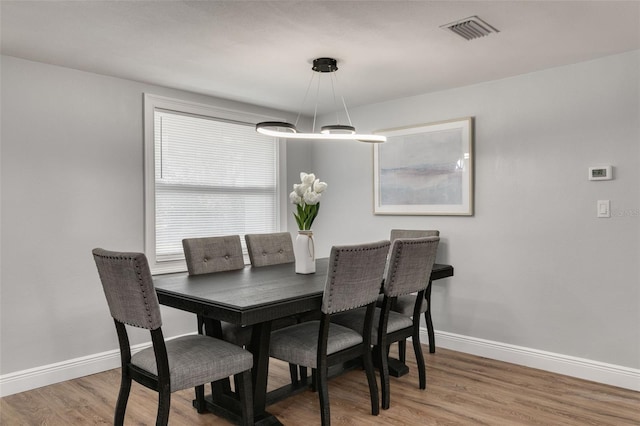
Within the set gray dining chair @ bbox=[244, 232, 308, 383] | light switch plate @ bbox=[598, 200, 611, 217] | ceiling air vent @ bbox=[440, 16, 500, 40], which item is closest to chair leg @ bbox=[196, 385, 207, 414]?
gray dining chair @ bbox=[244, 232, 308, 383]

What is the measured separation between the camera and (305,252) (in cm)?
311

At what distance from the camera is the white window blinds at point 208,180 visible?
13.1ft

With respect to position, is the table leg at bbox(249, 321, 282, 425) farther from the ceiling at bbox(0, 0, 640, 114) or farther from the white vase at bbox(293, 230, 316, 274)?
the ceiling at bbox(0, 0, 640, 114)

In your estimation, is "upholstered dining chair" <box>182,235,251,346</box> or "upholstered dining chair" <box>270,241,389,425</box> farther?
"upholstered dining chair" <box>182,235,251,346</box>

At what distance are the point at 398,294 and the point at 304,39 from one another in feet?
5.39

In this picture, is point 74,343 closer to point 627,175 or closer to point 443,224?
point 443,224

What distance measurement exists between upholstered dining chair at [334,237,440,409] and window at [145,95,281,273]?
1.77 metres

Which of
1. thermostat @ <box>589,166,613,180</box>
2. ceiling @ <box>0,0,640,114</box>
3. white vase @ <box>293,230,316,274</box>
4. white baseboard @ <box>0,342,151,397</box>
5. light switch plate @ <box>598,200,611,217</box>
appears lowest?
white baseboard @ <box>0,342,151,397</box>

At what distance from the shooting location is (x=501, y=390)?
3109 millimetres

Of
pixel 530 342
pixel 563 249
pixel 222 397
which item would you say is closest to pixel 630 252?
pixel 563 249

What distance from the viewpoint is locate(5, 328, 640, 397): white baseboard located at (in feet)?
10.3

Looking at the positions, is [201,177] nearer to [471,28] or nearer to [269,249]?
[269,249]

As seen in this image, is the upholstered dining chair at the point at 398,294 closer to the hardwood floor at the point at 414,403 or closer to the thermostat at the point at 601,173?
the hardwood floor at the point at 414,403

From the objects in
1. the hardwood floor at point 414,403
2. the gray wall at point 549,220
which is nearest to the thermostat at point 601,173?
the gray wall at point 549,220
